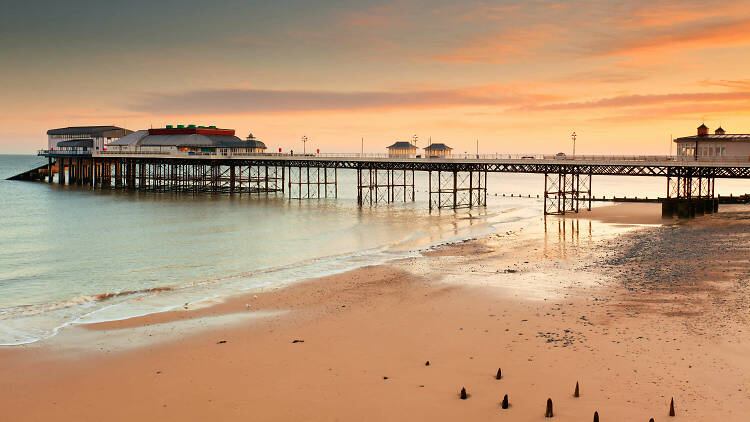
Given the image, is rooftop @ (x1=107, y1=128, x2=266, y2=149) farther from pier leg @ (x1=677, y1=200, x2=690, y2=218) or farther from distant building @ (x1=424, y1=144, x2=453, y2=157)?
pier leg @ (x1=677, y1=200, x2=690, y2=218)

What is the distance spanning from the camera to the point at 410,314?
60.8ft

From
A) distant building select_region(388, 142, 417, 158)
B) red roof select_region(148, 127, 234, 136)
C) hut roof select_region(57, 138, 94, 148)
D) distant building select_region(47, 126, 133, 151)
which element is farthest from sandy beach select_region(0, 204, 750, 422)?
hut roof select_region(57, 138, 94, 148)

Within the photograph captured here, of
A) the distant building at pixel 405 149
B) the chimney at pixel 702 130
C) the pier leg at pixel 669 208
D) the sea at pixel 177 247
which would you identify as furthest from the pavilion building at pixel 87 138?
the chimney at pixel 702 130

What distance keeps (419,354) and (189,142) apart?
3355 inches

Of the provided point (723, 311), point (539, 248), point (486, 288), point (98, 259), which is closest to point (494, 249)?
point (539, 248)

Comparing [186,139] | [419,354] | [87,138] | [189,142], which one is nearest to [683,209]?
[419,354]

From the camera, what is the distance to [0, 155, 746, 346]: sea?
21.7m

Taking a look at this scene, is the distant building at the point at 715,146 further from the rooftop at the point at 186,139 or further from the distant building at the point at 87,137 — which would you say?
the distant building at the point at 87,137

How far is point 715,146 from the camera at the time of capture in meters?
52.1

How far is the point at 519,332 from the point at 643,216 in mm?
39288

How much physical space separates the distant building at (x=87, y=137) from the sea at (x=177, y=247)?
35.6 meters

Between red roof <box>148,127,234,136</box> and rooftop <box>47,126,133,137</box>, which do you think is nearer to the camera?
red roof <box>148,127,234,136</box>

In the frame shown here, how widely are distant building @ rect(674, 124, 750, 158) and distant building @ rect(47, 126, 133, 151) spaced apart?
3482 inches

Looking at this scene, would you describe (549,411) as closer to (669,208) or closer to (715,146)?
(669,208)
